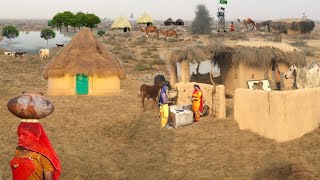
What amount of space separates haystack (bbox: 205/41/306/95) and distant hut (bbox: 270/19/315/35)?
41.7 m

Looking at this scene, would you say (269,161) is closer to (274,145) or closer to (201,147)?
(274,145)

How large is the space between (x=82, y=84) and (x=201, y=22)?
51934 mm

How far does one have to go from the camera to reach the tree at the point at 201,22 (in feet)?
215

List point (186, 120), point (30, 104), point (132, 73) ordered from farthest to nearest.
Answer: point (132, 73) → point (186, 120) → point (30, 104)

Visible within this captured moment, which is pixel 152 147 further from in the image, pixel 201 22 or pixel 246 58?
pixel 201 22

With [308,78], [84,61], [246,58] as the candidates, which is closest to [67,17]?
[84,61]

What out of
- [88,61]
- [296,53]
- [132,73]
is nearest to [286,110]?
[296,53]

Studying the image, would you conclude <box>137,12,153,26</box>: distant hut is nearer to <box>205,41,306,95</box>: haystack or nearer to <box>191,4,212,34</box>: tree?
<box>191,4,212,34</box>: tree

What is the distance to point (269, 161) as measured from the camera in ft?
29.3

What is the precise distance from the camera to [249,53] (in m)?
14.1

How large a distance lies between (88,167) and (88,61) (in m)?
8.10

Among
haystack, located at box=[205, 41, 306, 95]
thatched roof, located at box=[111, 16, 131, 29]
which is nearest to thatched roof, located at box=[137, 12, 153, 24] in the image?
thatched roof, located at box=[111, 16, 131, 29]

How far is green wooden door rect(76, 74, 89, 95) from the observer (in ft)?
53.9

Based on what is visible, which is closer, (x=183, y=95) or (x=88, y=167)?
(x=88, y=167)
